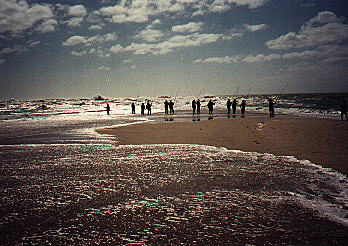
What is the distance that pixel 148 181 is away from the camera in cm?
583

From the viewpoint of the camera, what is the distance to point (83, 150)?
402 inches

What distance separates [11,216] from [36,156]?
18.6 feet

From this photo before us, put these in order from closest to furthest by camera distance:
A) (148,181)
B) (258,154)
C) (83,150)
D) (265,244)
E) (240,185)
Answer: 1. (265,244)
2. (240,185)
3. (148,181)
4. (258,154)
5. (83,150)

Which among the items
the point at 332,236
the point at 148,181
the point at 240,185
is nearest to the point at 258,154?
the point at 240,185

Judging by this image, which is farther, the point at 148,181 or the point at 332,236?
the point at 148,181

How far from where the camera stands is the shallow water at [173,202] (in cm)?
338

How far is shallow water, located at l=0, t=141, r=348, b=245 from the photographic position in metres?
3.38

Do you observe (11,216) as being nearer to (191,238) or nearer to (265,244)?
(191,238)

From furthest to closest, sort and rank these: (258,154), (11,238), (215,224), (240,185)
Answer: (258,154)
(240,185)
(215,224)
(11,238)

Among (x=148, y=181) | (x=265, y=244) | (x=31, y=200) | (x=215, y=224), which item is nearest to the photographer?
(x=265, y=244)

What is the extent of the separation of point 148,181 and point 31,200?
2403mm

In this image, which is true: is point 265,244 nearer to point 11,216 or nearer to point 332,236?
point 332,236

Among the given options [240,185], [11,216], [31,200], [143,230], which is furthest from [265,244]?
[31,200]

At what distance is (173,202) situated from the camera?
179 inches
